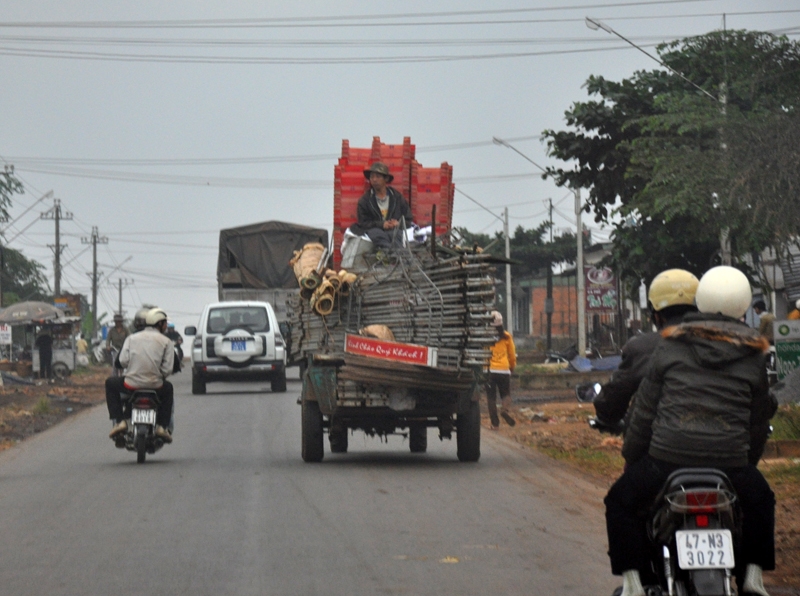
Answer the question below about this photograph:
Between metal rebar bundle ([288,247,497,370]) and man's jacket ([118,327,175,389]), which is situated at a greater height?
metal rebar bundle ([288,247,497,370])

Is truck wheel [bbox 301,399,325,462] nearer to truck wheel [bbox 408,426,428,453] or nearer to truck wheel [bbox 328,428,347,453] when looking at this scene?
truck wheel [bbox 328,428,347,453]

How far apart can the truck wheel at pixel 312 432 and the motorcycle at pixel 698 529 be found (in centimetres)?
849

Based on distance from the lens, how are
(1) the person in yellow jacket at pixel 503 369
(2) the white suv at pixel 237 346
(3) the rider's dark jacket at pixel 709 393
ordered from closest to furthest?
(3) the rider's dark jacket at pixel 709 393, (1) the person in yellow jacket at pixel 503 369, (2) the white suv at pixel 237 346

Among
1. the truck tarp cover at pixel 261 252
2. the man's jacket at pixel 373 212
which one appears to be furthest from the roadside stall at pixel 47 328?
the man's jacket at pixel 373 212

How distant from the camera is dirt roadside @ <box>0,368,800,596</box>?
885cm

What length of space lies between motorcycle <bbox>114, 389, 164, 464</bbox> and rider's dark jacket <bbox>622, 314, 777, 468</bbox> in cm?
933

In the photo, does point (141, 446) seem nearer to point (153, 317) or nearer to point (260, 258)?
point (153, 317)

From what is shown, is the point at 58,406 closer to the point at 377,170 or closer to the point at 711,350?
the point at 377,170

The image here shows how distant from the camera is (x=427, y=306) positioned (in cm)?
1273

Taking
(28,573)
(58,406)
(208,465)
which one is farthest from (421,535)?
(58,406)

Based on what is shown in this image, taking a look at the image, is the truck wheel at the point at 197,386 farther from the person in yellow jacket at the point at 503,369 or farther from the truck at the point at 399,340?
the truck at the point at 399,340

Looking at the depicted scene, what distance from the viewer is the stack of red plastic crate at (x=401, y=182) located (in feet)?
51.9

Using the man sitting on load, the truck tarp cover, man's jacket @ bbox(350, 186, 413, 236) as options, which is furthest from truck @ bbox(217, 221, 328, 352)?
man's jacket @ bbox(350, 186, 413, 236)

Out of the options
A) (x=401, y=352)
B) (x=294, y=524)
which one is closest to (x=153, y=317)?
(x=401, y=352)
